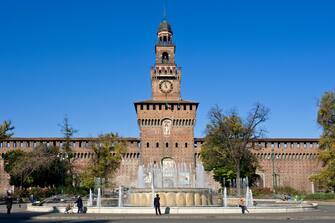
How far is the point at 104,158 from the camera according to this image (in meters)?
50.7

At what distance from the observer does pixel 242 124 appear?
5178cm

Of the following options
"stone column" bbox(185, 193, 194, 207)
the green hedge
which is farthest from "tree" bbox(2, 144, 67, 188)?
"stone column" bbox(185, 193, 194, 207)

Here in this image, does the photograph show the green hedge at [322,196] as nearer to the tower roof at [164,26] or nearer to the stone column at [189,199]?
the stone column at [189,199]

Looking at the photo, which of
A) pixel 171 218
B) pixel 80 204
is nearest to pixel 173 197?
pixel 80 204

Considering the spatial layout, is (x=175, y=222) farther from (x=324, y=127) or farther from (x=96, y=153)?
(x=96, y=153)

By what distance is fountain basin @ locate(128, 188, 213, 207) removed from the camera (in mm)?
23781

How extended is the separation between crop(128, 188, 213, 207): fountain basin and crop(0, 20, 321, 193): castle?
30102 mm

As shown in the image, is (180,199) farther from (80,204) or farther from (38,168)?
(38,168)

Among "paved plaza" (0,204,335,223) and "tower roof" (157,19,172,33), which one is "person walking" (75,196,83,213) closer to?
"paved plaza" (0,204,335,223)

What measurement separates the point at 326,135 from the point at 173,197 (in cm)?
2573

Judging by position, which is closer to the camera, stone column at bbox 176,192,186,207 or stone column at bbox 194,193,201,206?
stone column at bbox 176,192,186,207

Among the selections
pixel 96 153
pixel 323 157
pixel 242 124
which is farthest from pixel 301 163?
pixel 96 153

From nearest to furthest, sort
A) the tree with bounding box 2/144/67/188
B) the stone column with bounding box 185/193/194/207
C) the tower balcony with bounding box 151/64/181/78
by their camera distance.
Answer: the stone column with bounding box 185/193/194/207
the tree with bounding box 2/144/67/188
the tower balcony with bounding box 151/64/181/78

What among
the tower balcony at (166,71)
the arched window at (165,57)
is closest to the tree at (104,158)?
the tower balcony at (166,71)
